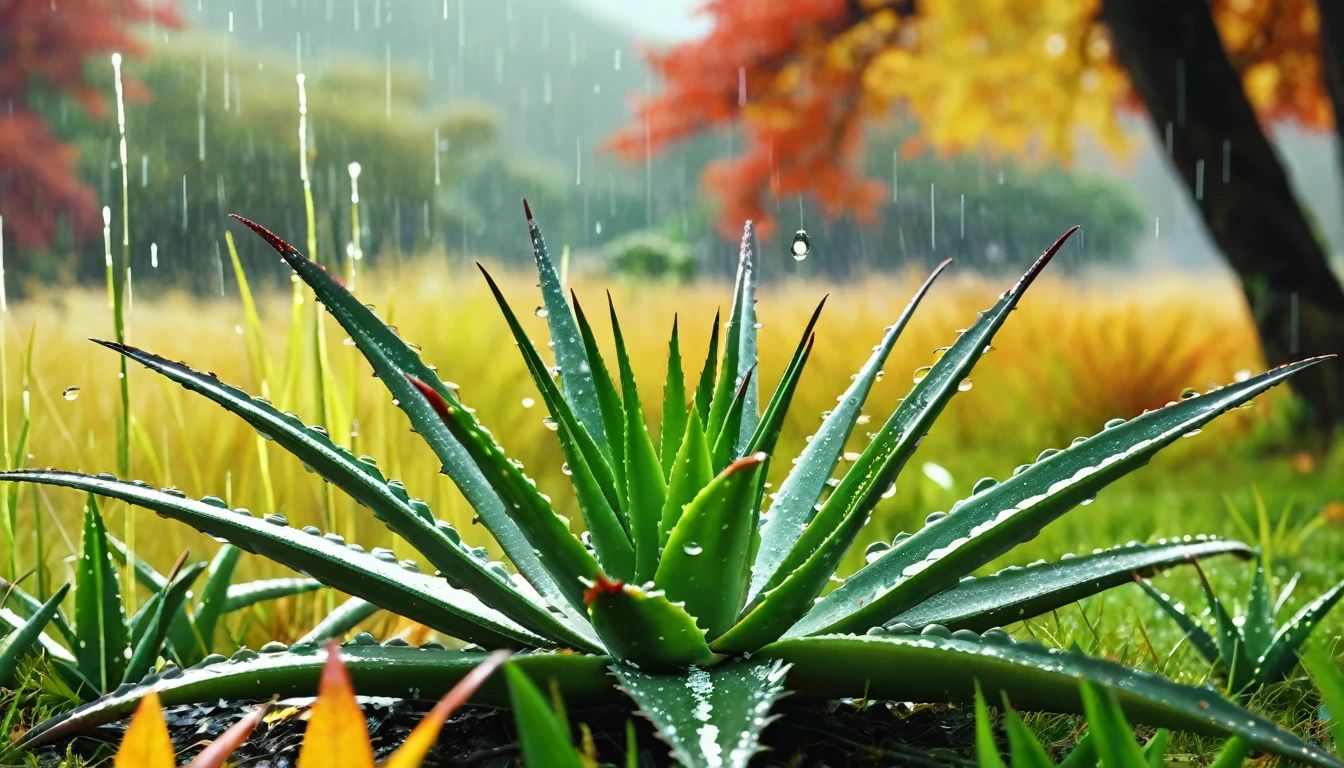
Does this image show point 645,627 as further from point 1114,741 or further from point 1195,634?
point 1195,634

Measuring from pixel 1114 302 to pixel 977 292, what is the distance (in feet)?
3.77

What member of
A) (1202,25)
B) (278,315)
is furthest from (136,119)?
(1202,25)

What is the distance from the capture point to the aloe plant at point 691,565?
114 centimetres

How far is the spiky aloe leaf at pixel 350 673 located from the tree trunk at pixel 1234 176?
5.32 metres

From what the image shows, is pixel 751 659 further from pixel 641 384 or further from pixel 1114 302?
pixel 1114 302

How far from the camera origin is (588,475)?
1281 mm

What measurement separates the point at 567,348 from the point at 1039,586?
69cm

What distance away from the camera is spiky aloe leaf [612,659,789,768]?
973 mm

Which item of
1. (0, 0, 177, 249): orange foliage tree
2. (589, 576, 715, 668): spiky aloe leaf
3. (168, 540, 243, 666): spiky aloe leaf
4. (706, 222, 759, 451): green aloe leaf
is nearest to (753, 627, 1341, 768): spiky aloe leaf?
(589, 576, 715, 668): spiky aloe leaf

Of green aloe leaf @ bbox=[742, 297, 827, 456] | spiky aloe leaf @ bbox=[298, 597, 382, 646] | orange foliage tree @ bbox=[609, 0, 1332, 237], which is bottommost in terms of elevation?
spiky aloe leaf @ bbox=[298, 597, 382, 646]

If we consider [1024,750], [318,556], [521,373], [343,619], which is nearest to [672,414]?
[318,556]

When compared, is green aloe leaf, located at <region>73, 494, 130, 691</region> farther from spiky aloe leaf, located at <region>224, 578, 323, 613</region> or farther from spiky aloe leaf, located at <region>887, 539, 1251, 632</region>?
spiky aloe leaf, located at <region>887, 539, 1251, 632</region>

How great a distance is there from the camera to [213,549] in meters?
3.27

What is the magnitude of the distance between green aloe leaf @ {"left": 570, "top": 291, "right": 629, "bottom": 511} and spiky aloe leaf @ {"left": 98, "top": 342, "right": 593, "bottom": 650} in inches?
6.9
